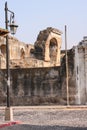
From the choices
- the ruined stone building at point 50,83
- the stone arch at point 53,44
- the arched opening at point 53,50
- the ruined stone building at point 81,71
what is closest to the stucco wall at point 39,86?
the ruined stone building at point 50,83

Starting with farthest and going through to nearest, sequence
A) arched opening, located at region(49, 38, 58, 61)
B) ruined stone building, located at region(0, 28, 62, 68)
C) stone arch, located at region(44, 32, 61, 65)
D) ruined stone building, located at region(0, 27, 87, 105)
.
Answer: arched opening, located at region(49, 38, 58, 61) < stone arch, located at region(44, 32, 61, 65) < ruined stone building, located at region(0, 28, 62, 68) < ruined stone building, located at region(0, 27, 87, 105)

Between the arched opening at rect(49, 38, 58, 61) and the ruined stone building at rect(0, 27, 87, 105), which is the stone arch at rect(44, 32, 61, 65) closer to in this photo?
the arched opening at rect(49, 38, 58, 61)

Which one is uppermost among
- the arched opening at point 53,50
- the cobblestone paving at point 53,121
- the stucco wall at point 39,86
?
the arched opening at point 53,50

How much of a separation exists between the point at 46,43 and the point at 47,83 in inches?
731

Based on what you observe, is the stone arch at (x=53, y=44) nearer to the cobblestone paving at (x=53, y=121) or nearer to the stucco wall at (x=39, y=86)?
the stucco wall at (x=39, y=86)

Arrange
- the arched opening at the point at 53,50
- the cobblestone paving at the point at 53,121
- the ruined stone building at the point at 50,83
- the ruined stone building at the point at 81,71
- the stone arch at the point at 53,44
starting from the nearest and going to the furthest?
the cobblestone paving at the point at 53,121
the ruined stone building at the point at 81,71
the ruined stone building at the point at 50,83
the stone arch at the point at 53,44
the arched opening at the point at 53,50

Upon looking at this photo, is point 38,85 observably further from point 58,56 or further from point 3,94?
point 58,56

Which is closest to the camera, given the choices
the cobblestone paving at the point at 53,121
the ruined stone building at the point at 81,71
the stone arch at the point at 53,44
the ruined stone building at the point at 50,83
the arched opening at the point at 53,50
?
the cobblestone paving at the point at 53,121

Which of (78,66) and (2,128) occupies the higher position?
(78,66)

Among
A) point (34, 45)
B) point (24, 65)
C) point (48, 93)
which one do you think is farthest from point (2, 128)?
point (34, 45)

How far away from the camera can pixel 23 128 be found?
52.2 ft

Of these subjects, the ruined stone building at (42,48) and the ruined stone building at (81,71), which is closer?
the ruined stone building at (81,71)

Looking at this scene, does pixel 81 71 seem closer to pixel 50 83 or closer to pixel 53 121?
pixel 50 83

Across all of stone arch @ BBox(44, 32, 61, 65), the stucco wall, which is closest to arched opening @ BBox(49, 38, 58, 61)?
stone arch @ BBox(44, 32, 61, 65)
